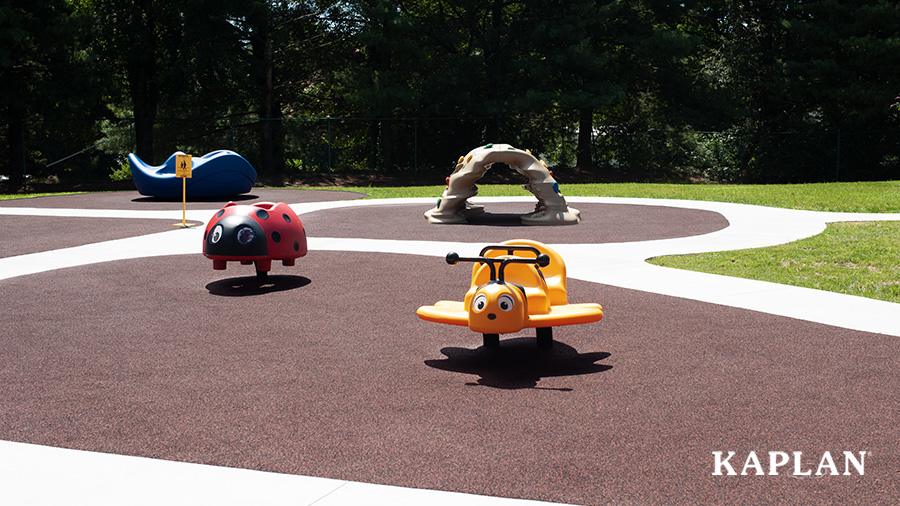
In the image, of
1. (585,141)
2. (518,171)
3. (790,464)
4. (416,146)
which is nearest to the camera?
(790,464)

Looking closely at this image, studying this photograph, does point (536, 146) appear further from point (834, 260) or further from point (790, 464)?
point (790, 464)

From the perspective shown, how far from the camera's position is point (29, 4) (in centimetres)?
3170

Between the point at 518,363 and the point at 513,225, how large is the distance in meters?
11.0

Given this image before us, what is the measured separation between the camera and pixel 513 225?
17.6 m

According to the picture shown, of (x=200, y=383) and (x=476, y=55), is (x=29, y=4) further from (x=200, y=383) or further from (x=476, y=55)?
(x=200, y=383)

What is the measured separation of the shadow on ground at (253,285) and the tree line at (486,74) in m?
25.4

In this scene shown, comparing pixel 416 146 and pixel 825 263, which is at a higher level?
pixel 416 146

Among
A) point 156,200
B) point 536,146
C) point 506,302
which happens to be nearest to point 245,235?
point 506,302

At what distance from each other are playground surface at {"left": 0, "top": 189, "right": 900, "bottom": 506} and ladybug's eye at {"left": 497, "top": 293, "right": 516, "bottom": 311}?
0.54m

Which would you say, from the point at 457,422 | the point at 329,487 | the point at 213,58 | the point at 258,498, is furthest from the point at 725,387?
the point at 213,58

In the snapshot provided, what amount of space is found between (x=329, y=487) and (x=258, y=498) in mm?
367

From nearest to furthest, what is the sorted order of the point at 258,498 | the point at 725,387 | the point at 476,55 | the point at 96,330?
1. the point at 258,498
2. the point at 725,387
3. the point at 96,330
4. the point at 476,55

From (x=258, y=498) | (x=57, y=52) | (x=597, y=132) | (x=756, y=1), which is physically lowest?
(x=258, y=498)

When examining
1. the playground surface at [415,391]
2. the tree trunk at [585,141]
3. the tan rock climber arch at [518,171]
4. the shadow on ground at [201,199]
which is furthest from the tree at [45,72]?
the playground surface at [415,391]
